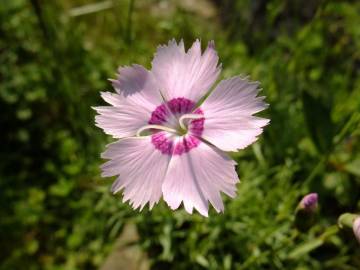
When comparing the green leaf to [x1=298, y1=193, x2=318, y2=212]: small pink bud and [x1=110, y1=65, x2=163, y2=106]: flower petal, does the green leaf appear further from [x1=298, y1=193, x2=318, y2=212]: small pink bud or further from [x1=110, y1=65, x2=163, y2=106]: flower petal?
[x1=110, y1=65, x2=163, y2=106]: flower petal

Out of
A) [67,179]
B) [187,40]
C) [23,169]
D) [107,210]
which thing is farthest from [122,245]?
[187,40]

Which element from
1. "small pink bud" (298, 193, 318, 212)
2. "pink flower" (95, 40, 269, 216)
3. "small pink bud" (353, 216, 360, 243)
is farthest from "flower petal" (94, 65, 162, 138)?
"small pink bud" (353, 216, 360, 243)

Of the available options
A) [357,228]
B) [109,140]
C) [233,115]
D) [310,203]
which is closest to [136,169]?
[233,115]

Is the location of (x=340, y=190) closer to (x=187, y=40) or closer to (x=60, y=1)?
(x=187, y=40)

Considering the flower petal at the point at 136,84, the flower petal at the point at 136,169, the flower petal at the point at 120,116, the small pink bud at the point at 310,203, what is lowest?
the small pink bud at the point at 310,203

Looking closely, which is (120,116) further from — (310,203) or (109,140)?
(109,140)

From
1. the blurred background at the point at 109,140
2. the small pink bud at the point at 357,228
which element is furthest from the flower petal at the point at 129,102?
the small pink bud at the point at 357,228

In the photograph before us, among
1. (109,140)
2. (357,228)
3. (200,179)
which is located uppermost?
(109,140)

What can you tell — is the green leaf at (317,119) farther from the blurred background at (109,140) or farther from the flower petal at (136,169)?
the flower petal at (136,169)
